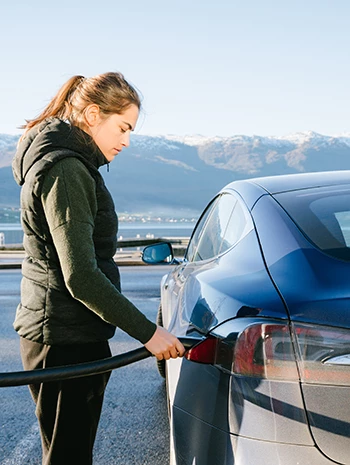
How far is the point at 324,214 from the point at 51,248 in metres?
0.95

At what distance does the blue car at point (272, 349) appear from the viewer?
155 cm

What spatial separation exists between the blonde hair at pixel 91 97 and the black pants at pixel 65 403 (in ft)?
2.55

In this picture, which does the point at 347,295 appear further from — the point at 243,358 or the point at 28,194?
the point at 28,194

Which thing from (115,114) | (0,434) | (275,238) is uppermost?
(115,114)

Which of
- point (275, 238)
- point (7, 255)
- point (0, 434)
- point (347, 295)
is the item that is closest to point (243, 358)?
point (347, 295)

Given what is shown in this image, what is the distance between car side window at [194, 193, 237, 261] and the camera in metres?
2.81

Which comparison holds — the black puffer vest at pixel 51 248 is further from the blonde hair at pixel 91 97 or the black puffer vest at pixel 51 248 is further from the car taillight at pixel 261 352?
the car taillight at pixel 261 352

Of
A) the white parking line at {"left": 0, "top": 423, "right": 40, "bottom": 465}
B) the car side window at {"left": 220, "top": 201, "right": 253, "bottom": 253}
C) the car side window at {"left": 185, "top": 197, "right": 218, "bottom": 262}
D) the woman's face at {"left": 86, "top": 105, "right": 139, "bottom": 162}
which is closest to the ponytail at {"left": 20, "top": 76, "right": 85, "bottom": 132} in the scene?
the woman's face at {"left": 86, "top": 105, "right": 139, "bottom": 162}

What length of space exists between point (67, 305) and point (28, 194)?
388 mm

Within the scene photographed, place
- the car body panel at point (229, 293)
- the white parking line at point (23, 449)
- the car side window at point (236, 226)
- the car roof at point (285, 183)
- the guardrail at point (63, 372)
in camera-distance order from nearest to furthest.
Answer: the car body panel at point (229, 293) < the guardrail at point (63, 372) < the car side window at point (236, 226) < the car roof at point (285, 183) < the white parking line at point (23, 449)

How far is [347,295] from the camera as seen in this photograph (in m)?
1.62

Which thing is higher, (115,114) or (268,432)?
(115,114)

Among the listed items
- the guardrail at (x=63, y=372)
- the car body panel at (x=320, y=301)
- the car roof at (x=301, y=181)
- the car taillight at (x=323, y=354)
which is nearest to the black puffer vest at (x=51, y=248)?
the guardrail at (x=63, y=372)

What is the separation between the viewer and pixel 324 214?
2.25 m
